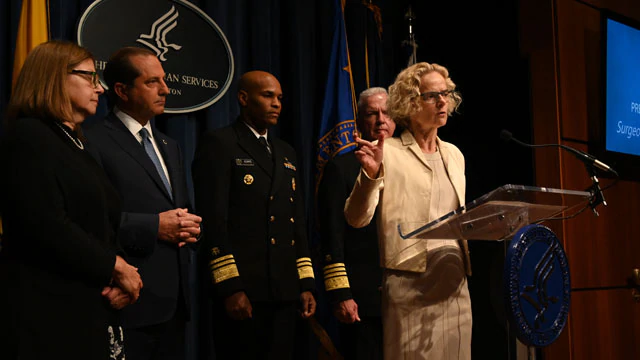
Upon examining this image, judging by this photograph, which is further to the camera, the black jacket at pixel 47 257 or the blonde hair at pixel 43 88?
the blonde hair at pixel 43 88

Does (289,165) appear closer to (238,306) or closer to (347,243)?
(347,243)

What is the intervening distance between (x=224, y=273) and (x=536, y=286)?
4.03 feet

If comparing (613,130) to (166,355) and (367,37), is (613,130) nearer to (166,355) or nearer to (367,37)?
(367,37)

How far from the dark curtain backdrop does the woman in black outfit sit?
154 cm

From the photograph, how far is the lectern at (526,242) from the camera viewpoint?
1950 mm

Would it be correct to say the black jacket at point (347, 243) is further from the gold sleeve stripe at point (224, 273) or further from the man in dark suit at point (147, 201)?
the man in dark suit at point (147, 201)

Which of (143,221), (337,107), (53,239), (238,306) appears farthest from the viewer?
(337,107)

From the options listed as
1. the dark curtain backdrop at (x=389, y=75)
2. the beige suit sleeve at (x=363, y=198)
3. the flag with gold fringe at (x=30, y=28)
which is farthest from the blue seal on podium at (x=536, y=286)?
the flag with gold fringe at (x=30, y=28)

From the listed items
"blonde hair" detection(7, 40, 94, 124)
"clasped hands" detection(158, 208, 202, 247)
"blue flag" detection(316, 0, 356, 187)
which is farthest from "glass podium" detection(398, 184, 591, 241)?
"blue flag" detection(316, 0, 356, 187)

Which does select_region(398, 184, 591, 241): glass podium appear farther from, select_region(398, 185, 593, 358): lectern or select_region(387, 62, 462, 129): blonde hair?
select_region(387, 62, 462, 129): blonde hair

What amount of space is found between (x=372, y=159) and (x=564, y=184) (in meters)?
2.07

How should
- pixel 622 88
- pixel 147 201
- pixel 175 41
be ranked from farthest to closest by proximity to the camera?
pixel 622 88 < pixel 175 41 < pixel 147 201

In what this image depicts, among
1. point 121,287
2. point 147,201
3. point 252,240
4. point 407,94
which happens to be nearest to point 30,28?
point 147,201

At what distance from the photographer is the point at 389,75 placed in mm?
4840
